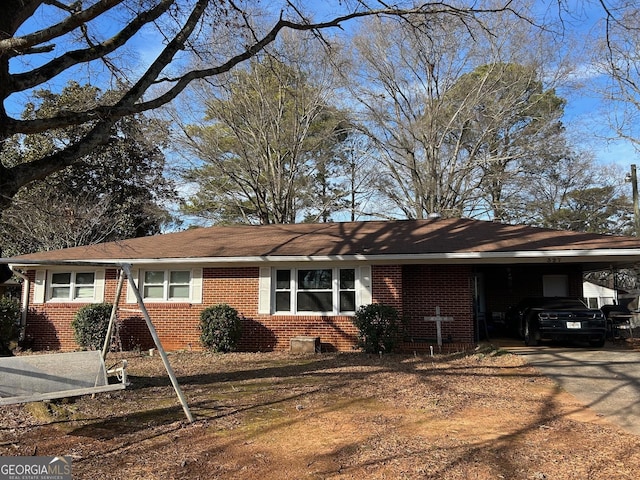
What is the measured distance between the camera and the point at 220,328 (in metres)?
12.8

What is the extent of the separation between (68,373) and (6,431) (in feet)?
2.89

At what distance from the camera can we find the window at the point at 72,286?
1487 cm

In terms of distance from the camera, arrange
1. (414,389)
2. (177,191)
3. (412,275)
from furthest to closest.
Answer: (177,191) < (412,275) < (414,389)

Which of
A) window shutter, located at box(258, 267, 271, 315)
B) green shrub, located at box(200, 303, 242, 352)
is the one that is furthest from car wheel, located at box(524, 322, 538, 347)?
green shrub, located at box(200, 303, 242, 352)

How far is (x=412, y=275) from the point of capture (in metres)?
13.4

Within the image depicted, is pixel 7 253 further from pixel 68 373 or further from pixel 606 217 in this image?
pixel 606 217

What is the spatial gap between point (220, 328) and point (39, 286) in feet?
21.4

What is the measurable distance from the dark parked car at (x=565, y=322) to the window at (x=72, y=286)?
493 inches

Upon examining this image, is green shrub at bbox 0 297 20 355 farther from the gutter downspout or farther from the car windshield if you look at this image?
the car windshield

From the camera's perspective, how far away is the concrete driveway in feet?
21.5

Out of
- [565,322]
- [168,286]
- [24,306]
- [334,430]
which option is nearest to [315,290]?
[168,286]

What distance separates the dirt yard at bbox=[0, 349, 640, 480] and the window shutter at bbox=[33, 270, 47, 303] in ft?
27.0

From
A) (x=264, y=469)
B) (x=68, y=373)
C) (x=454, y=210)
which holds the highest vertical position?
(x=454, y=210)

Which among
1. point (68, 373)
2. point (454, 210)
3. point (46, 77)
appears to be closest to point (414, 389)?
point (68, 373)
